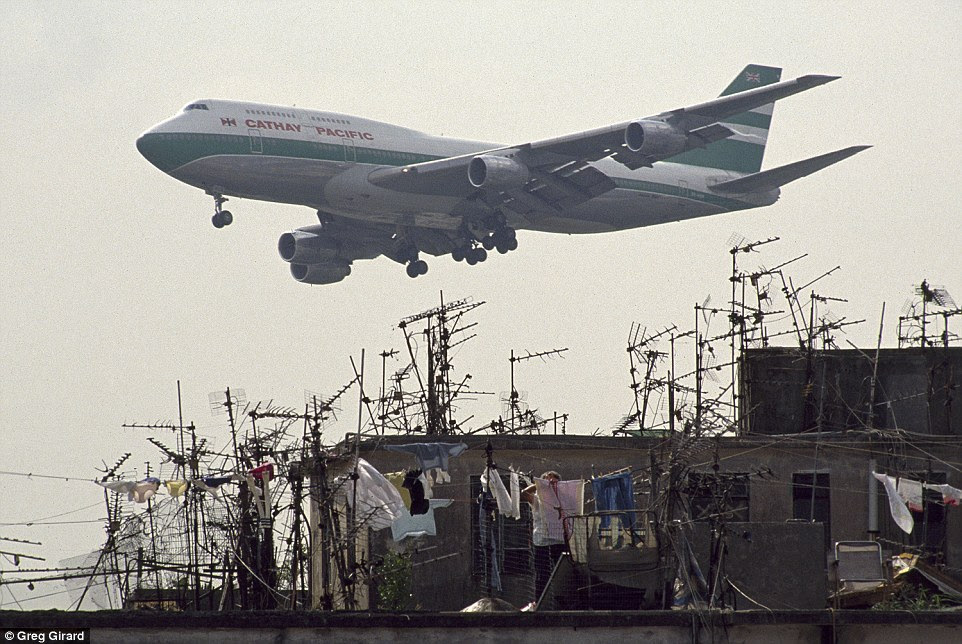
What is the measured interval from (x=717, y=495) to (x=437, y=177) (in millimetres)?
31951

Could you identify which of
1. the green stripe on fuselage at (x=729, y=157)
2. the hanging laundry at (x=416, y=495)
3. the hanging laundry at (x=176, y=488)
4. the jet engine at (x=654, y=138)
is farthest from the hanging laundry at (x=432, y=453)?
the green stripe on fuselage at (x=729, y=157)

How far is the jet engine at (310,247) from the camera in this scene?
184 ft

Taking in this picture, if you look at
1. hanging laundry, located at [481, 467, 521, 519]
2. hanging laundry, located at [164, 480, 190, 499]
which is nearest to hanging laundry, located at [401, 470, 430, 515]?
hanging laundry, located at [481, 467, 521, 519]

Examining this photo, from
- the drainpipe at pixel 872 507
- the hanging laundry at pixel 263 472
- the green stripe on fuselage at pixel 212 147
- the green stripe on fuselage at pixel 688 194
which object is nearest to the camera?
the hanging laundry at pixel 263 472

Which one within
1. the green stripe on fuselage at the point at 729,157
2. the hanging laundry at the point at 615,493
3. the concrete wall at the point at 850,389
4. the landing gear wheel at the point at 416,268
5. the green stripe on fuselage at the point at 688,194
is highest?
the green stripe on fuselage at the point at 729,157

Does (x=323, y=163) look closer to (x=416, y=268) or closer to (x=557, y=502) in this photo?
(x=416, y=268)

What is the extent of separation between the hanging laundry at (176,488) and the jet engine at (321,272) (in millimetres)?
34602

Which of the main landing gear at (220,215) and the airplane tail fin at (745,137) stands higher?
the airplane tail fin at (745,137)

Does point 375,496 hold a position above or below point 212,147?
below

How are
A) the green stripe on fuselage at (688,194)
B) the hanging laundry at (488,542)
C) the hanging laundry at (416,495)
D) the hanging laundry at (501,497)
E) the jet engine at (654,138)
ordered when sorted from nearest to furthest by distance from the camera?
the hanging laundry at (416,495)
the hanging laundry at (501,497)
the hanging laundry at (488,542)
the jet engine at (654,138)
the green stripe on fuselage at (688,194)

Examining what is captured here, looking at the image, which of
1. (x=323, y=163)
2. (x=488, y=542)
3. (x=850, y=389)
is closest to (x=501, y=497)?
(x=488, y=542)

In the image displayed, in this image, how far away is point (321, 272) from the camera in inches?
2243

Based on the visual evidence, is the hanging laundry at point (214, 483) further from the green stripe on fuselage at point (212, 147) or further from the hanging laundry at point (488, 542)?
the green stripe on fuselage at point (212, 147)

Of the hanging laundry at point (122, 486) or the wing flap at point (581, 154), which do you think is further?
the wing flap at point (581, 154)
